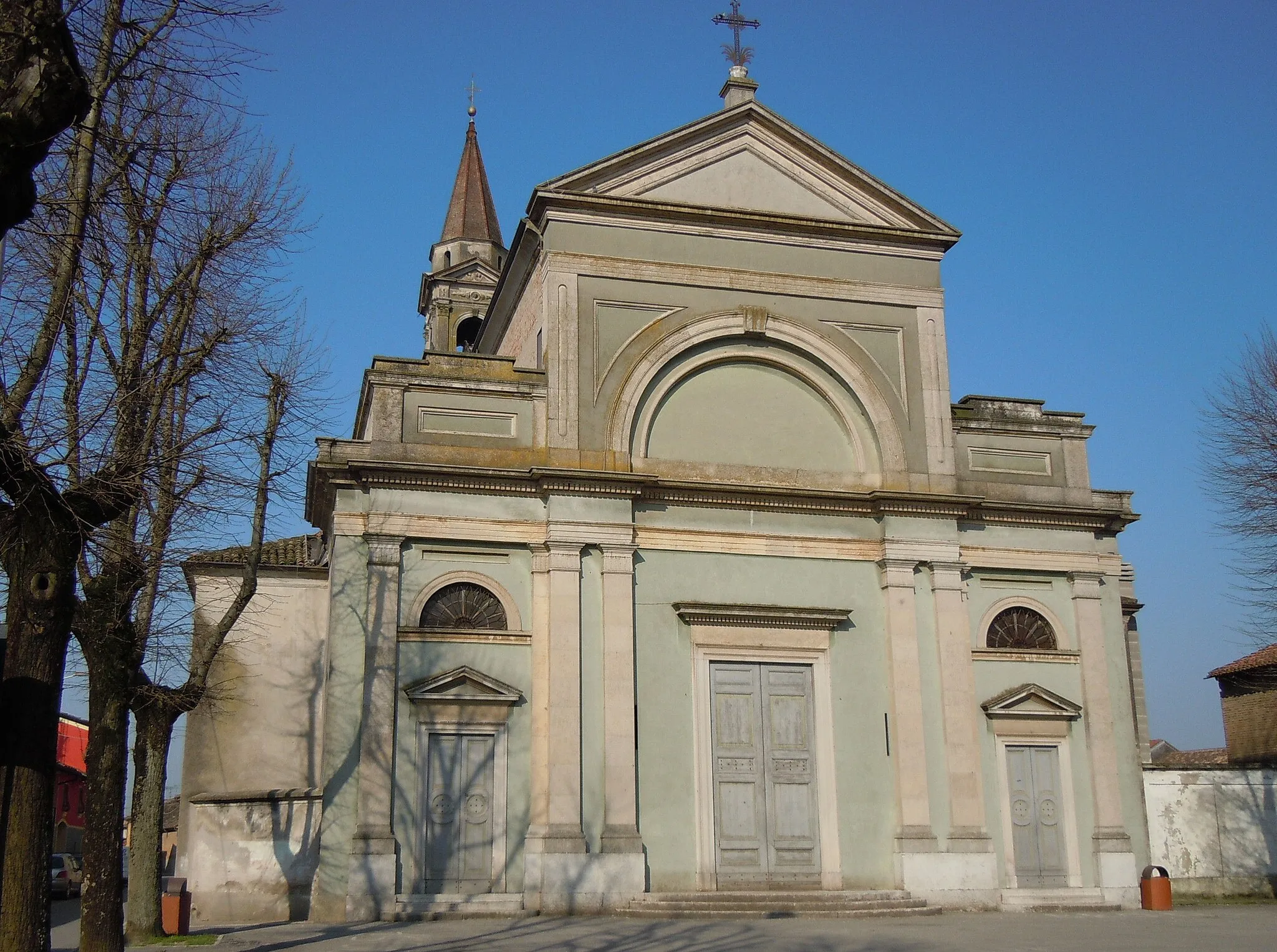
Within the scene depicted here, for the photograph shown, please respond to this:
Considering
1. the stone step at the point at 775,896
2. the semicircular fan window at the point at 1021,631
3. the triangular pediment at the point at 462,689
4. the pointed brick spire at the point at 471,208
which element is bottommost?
the stone step at the point at 775,896

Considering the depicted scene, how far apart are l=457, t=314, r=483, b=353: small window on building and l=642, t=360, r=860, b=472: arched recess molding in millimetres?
12832

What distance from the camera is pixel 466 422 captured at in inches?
765

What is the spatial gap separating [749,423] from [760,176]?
14.2ft

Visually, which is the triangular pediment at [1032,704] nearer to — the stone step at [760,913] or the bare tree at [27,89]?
the stone step at [760,913]

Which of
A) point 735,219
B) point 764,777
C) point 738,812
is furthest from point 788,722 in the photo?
point 735,219

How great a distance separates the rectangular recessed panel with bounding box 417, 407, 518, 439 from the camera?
19281 millimetres

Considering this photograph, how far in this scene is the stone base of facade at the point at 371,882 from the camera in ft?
55.4

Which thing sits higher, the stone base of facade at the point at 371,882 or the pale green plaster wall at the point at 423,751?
the pale green plaster wall at the point at 423,751

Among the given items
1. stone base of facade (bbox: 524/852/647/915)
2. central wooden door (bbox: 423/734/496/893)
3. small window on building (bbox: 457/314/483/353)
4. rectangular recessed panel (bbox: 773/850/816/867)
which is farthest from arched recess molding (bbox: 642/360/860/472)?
small window on building (bbox: 457/314/483/353)

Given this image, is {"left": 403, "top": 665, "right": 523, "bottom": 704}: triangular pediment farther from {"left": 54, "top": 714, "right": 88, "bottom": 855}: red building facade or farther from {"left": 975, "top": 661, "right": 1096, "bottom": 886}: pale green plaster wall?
{"left": 54, "top": 714, "right": 88, "bottom": 855}: red building facade

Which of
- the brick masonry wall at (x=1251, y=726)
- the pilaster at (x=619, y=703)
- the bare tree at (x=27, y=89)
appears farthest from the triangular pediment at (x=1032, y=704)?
the bare tree at (x=27, y=89)

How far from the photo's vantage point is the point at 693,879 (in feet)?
60.0

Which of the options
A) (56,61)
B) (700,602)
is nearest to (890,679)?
(700,602)

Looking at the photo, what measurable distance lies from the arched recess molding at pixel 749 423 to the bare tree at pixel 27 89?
13098mm
